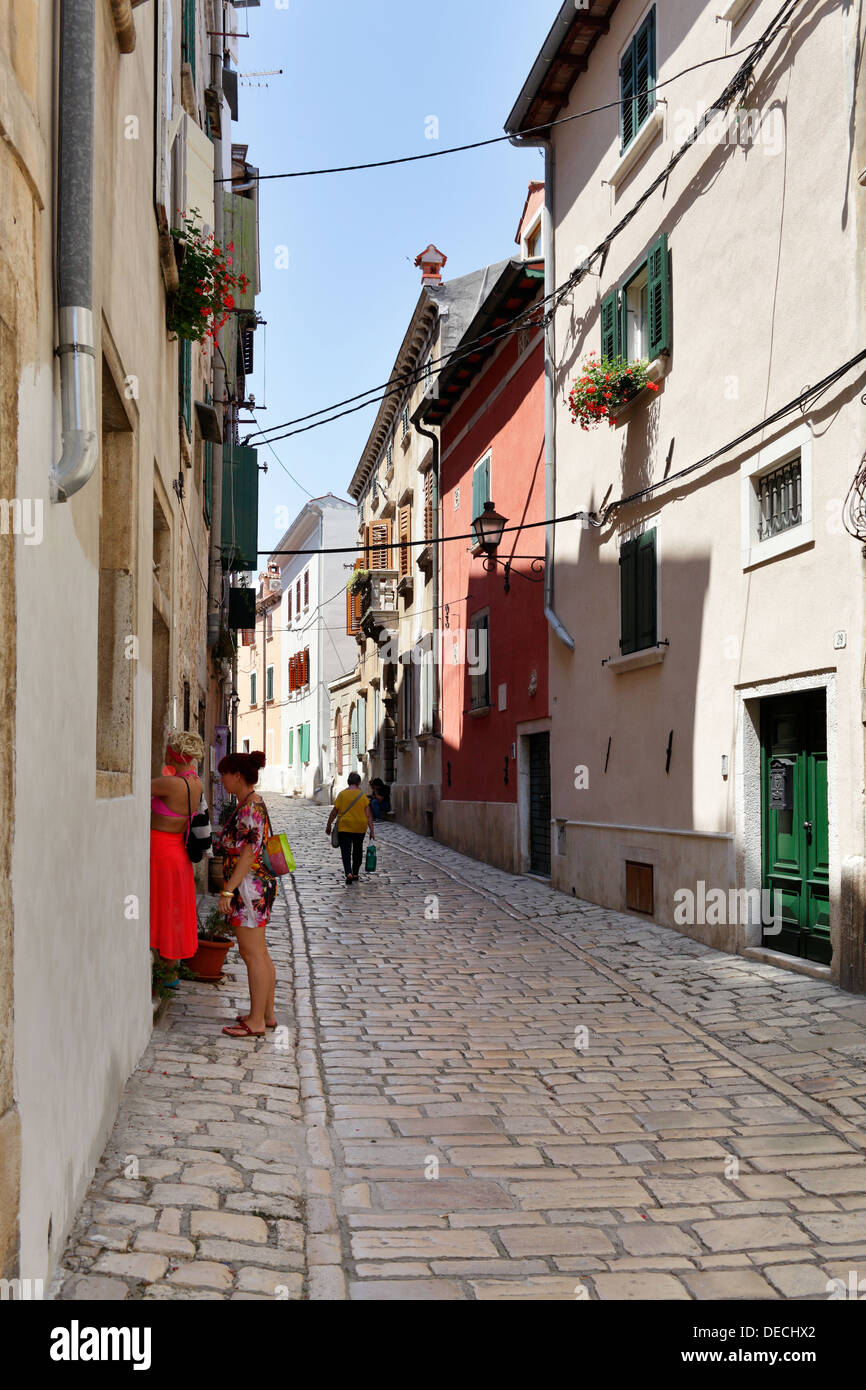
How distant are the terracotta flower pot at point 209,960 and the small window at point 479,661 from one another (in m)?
11.0

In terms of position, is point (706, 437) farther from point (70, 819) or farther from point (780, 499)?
point (70, 819)

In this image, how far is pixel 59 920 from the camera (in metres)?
4.21

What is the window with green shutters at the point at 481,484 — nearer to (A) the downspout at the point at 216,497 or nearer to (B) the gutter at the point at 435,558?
(B) the gutter at the point at 435,558

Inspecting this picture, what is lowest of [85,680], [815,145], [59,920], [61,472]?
[59,920]

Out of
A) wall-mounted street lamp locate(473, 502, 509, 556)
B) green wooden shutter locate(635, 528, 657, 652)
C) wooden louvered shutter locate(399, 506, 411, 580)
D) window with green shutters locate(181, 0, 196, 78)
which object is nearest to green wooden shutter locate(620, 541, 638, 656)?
green wooden shutter locate(635, 528, 657, 652)

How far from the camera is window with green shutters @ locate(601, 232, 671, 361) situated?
40.9ft

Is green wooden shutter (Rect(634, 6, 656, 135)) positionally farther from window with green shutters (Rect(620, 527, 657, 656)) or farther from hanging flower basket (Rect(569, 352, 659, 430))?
window with green shutters (Rect(620, 527, 657, 656))

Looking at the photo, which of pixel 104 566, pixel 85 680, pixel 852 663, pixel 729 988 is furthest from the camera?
pixel 729 988

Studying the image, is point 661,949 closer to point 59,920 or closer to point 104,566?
point 104,566

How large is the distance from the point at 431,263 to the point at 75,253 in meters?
26.7

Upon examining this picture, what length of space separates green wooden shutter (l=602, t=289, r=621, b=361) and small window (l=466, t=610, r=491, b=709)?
6.93 meters

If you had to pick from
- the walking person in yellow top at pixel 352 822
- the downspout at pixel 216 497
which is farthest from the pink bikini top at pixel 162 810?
the downspout at pixel 216 497
